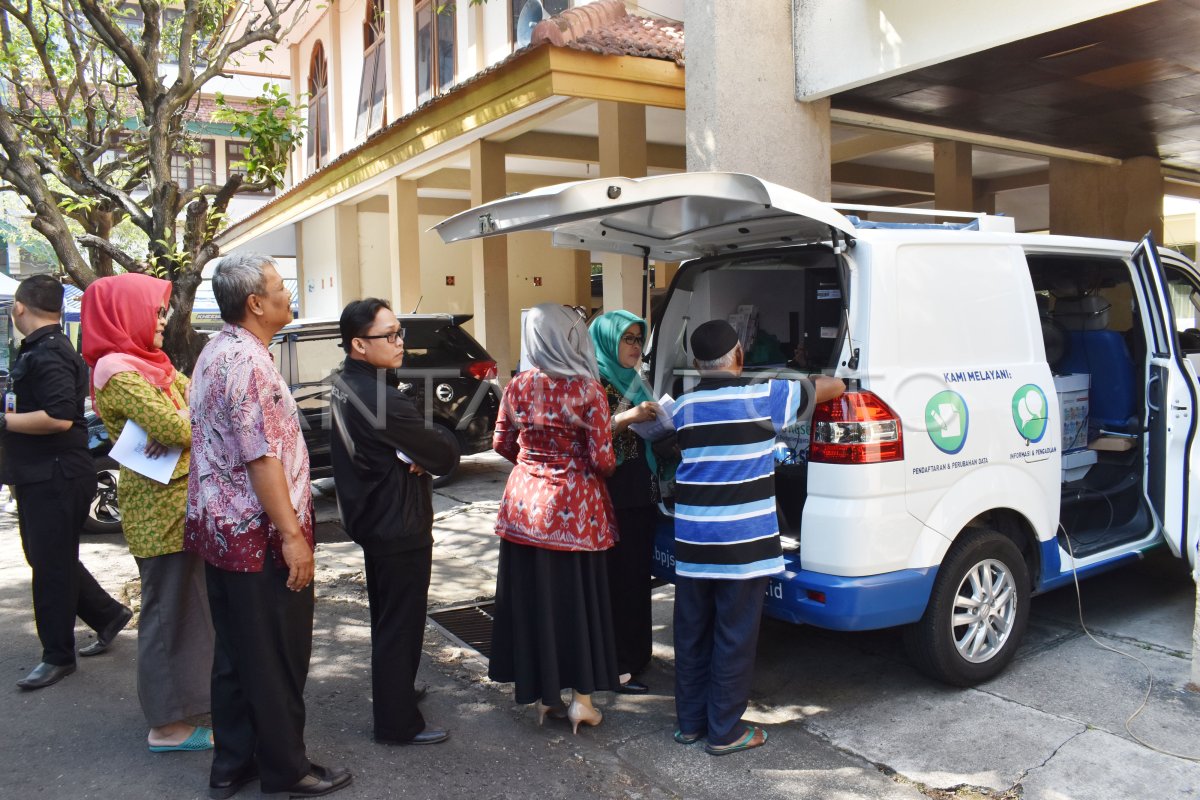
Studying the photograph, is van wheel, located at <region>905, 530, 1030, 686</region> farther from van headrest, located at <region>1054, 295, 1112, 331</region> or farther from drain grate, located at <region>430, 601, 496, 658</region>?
drain grate, located at <region>430, 601, 496, 658</region>

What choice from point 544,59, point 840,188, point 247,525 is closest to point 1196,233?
point 840,188

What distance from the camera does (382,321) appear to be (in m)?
3.57

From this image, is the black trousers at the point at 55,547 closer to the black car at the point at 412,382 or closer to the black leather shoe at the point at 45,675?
the black leather shoe at the point at 45,675

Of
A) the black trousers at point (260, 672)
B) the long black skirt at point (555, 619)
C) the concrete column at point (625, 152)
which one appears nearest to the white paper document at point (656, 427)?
the long black skirt at point (555, 619)

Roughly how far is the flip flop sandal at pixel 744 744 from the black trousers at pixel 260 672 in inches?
59.1

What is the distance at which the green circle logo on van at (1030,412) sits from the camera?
413 cm

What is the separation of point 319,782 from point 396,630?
1.94 ft

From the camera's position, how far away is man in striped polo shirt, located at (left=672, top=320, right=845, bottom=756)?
3531 millimetres

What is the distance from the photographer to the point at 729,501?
3549mm

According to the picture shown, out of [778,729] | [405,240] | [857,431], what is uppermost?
[405,240]

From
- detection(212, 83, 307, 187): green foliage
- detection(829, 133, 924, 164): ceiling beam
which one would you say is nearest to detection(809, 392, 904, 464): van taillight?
detection(212, 83, 307, 187): green foliage

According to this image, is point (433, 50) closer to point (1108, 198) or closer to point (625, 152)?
point (625, 152)

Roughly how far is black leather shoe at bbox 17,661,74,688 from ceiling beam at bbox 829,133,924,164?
10250 millimetres

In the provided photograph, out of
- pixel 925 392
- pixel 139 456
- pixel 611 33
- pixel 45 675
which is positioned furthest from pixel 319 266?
pixel 925 392
